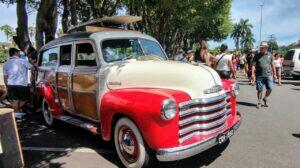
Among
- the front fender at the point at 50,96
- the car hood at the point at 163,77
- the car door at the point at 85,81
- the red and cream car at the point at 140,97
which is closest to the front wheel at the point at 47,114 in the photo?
the front fender at the point at 50,96

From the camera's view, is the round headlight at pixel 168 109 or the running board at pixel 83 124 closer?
the round headlight at pixel 168 109

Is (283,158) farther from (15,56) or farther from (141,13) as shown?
(141,13)

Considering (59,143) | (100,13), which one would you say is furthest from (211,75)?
(100,13)

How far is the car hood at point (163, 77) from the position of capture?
18.8 feet

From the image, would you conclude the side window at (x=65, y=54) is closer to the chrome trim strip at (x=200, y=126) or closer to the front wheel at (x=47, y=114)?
the front wheel at (x=47, y=114)

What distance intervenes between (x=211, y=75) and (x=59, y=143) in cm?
338

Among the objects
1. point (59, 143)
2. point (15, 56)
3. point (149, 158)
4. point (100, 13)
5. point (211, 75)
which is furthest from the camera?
point (100, 13)

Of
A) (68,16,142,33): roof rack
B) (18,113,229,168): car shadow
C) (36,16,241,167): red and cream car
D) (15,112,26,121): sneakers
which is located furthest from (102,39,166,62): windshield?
(15,112,26,121): sneakers

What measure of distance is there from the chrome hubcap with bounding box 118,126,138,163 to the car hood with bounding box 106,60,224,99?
0.70 meters

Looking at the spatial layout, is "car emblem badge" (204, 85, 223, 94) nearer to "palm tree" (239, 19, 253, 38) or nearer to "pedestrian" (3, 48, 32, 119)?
"pedestrian" (3, 48, 32, 119)

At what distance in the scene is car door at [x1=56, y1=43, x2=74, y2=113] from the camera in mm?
7835

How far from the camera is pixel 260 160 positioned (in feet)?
20.2

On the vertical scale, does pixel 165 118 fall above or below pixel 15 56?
below

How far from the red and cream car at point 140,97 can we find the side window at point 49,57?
1.34 ft
